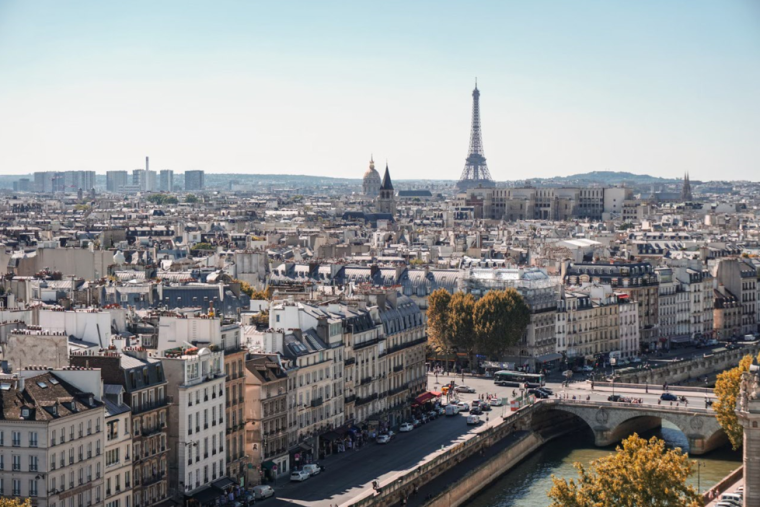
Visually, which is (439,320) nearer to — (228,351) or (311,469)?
(311,469)

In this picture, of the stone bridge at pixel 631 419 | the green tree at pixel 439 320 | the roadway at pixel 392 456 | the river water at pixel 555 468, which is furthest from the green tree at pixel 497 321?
the river water at pixel 555 468

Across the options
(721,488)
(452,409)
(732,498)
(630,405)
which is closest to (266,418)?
(721,488)

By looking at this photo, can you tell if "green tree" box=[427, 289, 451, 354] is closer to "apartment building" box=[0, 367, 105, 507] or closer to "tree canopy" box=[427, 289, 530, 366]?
"tree canopy" box=[427, 289, 530, 366]

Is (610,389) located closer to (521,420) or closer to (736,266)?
(521,420)

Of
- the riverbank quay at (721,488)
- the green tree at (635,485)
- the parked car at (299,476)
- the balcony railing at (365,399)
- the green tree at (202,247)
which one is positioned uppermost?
the green tree at (202,247)

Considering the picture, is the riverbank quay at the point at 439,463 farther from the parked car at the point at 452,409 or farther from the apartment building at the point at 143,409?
the apartment building at the point at 143,409
